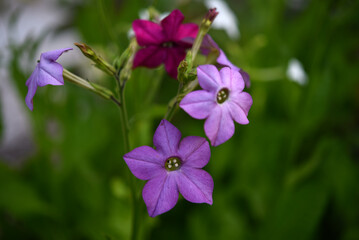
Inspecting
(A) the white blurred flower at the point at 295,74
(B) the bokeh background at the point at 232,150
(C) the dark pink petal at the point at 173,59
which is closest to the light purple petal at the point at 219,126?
(C) the dark pink petal at the point at 173,59

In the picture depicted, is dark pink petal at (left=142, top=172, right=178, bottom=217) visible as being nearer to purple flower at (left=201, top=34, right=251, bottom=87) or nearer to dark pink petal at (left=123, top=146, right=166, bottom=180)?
dark pink petal at (left=123, top=146, right=166, bottom=180)

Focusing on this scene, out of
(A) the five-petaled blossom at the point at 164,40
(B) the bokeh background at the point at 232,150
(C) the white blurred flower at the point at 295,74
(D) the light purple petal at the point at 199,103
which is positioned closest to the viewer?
(D) the light purple petal at the point at 199,103

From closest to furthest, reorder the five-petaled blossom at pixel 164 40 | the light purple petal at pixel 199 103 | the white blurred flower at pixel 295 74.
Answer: the light purple petal at pixel 199 103, the five-petaled blossom at pixel 164 40, the white blurred flower at pixel 295 74

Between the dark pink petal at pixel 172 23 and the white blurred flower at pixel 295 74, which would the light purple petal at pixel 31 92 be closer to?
the dark pink petal at pixel 172 23

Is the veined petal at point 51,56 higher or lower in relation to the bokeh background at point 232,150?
higher

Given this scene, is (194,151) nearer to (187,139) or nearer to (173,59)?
(187,139)

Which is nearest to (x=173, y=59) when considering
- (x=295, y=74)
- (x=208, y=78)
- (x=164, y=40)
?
(x=164, y=40)
